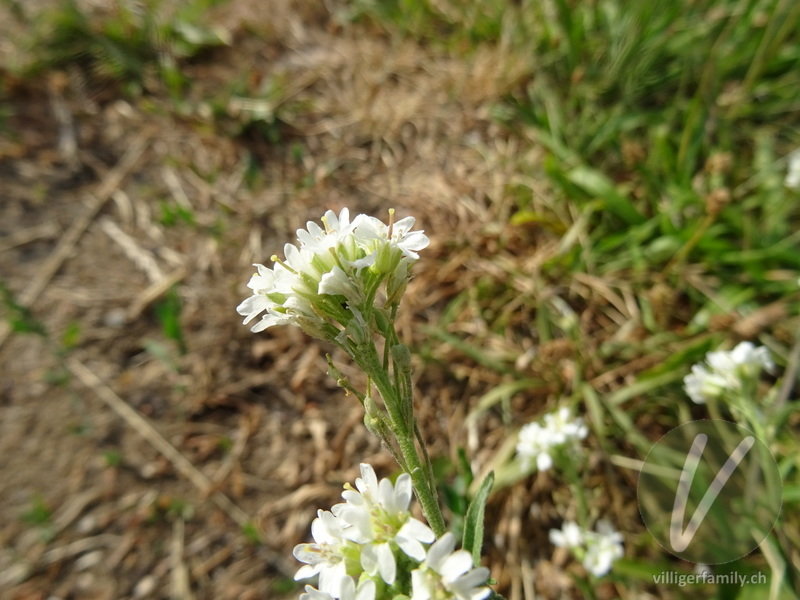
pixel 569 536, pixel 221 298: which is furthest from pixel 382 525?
pixel 221 298

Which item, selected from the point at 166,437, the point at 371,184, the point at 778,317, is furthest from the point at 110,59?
the point at 778,317

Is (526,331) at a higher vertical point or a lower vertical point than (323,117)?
lower

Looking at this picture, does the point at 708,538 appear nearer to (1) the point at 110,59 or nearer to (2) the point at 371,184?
(2) the point at 371,184

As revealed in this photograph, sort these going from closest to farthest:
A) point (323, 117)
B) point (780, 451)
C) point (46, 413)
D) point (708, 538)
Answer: point (708, 538)
point (780, 451)
point (46, 413)
point (323, 117)

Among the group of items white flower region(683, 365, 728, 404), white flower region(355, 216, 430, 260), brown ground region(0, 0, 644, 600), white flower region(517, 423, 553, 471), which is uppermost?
white flower region(355, 216, 430, 260)

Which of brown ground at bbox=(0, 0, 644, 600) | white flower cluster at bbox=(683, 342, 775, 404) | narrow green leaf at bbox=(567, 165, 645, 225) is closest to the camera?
white flower cluster at bbox=(683, 342, 775, 404)

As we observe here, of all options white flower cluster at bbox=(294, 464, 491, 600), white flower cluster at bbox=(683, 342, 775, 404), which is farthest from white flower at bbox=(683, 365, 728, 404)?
white flower cluster at bbox=(294, 464, 491, 600)

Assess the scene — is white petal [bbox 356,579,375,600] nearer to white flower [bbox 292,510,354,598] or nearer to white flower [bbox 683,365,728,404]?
white flower [bbox 292,510,354,598]
